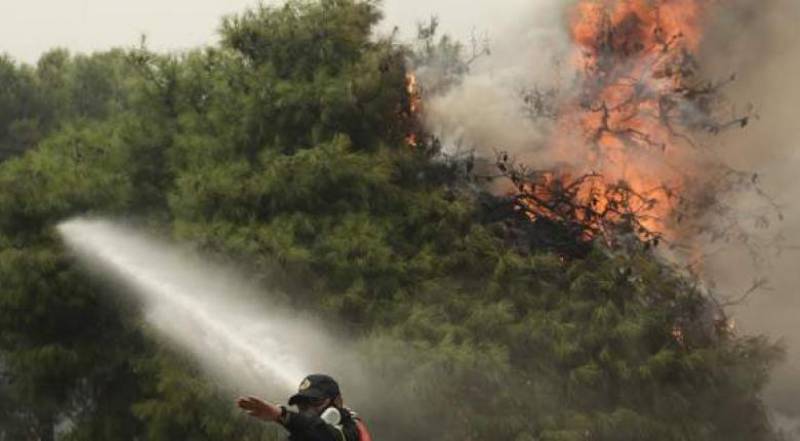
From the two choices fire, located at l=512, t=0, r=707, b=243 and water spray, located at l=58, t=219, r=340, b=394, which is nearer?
water spray, located at l=58, t=219, r=340, b=394

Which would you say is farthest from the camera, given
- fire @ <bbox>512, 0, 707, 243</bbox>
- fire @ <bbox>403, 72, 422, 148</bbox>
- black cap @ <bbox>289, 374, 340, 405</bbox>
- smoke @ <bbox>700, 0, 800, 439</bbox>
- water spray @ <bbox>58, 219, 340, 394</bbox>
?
smoke @ <bbox>700, 0, 800, 439</bbox>

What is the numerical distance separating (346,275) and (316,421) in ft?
40.2

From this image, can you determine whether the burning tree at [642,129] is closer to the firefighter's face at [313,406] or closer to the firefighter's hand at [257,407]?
the firefighter's face at [313,406]

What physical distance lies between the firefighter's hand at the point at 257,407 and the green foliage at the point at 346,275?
11.2m

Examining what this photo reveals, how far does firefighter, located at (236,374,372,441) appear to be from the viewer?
6.62 m

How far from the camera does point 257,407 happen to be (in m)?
5.93

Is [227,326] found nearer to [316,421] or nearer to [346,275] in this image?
[346,275]

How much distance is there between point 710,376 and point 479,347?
405 centimetres

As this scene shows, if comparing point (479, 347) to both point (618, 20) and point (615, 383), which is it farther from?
point (618, 20)

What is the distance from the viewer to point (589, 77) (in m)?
25.9

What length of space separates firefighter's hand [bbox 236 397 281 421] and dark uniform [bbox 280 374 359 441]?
0.79ft

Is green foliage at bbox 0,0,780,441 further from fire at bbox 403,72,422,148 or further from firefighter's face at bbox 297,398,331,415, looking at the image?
firefighter's face at bbox 297,398,331,415

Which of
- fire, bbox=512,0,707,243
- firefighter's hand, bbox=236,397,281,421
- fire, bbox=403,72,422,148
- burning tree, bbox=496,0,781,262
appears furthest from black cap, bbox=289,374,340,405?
burning tree, bbox=496,0,781,262

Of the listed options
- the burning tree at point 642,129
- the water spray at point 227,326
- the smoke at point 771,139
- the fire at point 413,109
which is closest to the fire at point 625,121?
the burning tree at point 642,129
